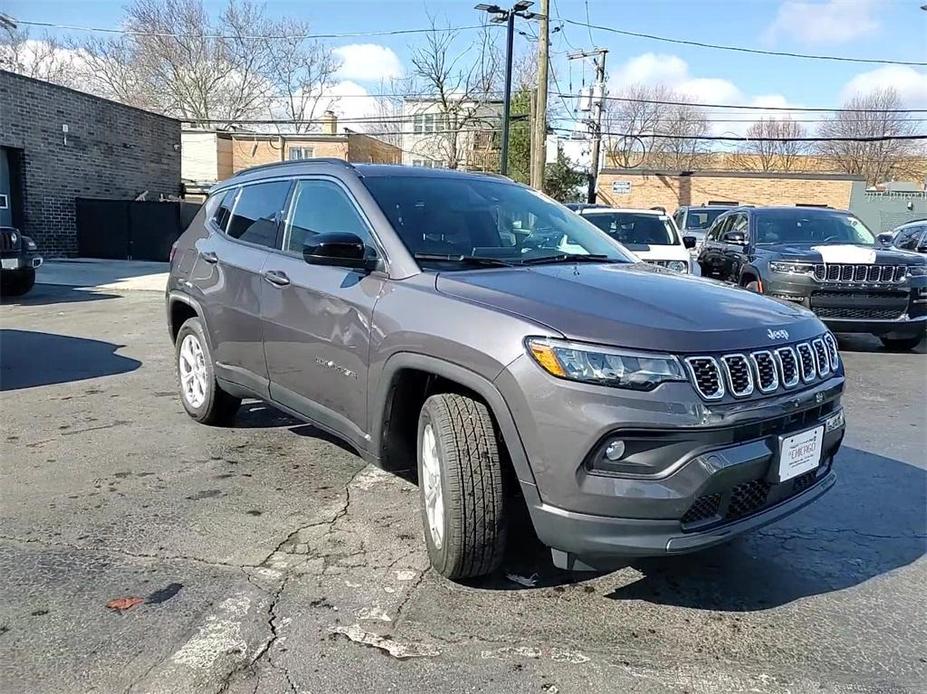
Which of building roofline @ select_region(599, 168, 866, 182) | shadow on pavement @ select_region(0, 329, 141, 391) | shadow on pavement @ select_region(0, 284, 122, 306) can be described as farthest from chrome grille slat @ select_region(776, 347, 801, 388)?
building roofline @ select_region(599, 168, 866, 182)

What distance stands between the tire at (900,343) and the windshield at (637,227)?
3.15m

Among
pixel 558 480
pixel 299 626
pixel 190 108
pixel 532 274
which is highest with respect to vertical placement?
pixel 190 108

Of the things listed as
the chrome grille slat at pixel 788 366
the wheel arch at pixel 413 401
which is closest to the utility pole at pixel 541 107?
the wheel arch at pixel 413 401

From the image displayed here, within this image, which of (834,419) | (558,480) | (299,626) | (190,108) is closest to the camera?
(558,480)

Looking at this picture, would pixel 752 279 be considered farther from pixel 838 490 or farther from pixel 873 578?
pixel 873 578

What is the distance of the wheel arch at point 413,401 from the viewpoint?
9.12ft

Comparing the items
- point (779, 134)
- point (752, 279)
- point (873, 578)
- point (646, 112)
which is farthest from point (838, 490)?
point (779, 134)

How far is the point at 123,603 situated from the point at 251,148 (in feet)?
152

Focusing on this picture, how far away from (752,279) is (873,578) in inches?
253

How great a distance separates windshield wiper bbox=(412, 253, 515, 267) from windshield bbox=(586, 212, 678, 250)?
787 centimetres

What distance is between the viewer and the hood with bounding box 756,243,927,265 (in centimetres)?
841

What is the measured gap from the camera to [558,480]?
2.65 meters

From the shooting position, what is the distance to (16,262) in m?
11.7

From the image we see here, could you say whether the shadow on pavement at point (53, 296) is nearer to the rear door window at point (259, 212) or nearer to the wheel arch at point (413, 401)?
the rear door window at point (259, 212)
